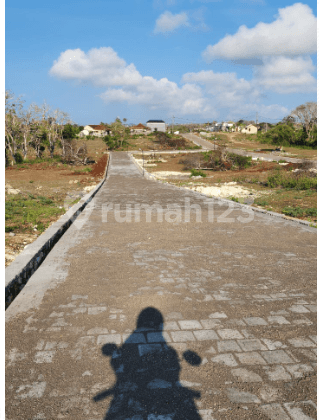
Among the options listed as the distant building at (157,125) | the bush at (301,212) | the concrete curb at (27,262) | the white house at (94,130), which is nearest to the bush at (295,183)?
the bush at (301,212)

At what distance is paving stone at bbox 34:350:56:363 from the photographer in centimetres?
290

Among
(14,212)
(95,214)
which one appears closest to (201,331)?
(95,214)

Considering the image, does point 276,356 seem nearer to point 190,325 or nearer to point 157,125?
point 190,325

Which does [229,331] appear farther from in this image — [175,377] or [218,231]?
[218,231]

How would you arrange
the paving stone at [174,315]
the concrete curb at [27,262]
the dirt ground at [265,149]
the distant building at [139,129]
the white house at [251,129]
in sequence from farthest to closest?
the distant building at [139,129] → the white house at [251,129] → the dirt ground at [265,149] → the concrete curb at [27,262] → the paving stone at [174,315]

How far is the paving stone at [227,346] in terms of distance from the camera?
3097 mm

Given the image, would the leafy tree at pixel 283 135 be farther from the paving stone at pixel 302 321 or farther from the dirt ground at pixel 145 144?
the paving stone at pixel 302 321

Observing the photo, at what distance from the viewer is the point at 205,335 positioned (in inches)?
131

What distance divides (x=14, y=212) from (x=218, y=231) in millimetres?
6765

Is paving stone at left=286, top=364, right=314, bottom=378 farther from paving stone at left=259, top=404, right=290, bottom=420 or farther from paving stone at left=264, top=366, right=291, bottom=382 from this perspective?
paving stone at left=259, top=404, right=290, bottom=420

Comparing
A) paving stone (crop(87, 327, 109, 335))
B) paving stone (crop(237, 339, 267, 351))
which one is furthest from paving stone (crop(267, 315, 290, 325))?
paving stone (crop(87, 327, 109, 335))

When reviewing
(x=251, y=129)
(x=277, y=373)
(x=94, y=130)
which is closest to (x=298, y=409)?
(x=277, y=373)

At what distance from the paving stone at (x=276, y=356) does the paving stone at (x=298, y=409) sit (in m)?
0.47

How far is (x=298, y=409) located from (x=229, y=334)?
3.36 ft
